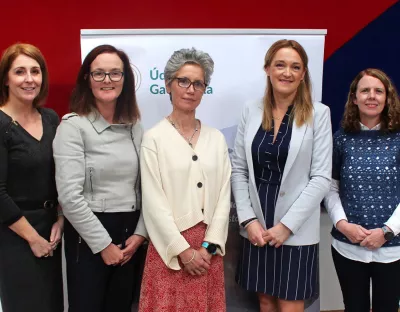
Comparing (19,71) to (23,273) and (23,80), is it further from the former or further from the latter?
(23,273)

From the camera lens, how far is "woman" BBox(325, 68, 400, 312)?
6.64 ft

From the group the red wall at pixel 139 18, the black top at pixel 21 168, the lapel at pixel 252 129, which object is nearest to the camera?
the black top at pixel 21 168

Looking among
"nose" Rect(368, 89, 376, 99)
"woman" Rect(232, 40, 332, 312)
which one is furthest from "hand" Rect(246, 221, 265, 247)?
"nose" Rect(368, 89, 376, 99)

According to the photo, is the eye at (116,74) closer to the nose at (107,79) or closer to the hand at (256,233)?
the nose at (107,79)

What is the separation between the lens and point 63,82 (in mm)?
2867

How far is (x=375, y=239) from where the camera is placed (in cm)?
199

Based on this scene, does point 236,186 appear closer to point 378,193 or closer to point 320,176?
point 320,176

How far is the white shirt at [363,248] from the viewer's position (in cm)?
200

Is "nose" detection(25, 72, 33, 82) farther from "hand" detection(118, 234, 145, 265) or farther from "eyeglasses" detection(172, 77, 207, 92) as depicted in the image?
"hand" detection(118, 234, 145, 265)

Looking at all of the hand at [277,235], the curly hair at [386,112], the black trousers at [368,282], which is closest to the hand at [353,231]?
the black trousers at [368,282]

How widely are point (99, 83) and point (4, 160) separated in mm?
526

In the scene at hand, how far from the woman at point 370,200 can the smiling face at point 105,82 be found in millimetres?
1187

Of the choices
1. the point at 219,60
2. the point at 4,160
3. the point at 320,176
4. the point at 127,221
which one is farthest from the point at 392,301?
the point at 4,160

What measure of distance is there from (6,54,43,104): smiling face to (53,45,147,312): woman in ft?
0.61
